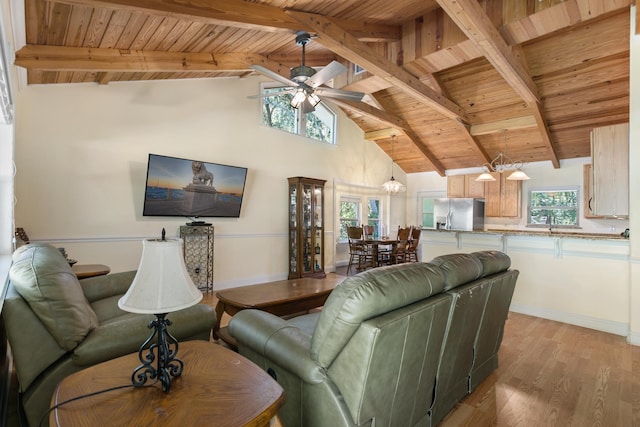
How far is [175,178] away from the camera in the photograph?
4406 mm

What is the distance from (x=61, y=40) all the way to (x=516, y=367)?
195 inches

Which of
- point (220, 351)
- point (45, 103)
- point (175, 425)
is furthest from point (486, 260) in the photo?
point (45, 103)

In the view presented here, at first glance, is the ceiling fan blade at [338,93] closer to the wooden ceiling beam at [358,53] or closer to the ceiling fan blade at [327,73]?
the ceiling fan blade at [327,73]

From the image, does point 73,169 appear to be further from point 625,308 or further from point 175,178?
point 625,308

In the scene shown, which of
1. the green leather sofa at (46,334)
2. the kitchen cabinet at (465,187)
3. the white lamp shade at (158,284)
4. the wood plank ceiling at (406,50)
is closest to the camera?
the white lamp shade at (158,284)

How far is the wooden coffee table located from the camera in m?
2.81

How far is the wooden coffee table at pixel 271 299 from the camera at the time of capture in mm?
2809

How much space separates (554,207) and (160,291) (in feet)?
25.3

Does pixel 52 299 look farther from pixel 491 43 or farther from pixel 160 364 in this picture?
pixel 491 43

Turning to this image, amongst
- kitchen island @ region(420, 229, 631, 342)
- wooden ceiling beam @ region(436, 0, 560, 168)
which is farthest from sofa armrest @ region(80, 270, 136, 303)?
kitchen island @ region(420, 229, 631, 342)

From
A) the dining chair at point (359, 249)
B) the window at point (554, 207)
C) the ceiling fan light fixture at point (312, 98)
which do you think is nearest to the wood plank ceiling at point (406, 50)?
the ceiling fan light fixture at point (312, 98)

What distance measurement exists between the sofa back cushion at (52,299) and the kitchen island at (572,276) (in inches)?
178

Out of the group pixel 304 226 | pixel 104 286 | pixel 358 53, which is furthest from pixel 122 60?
pixel 304 226

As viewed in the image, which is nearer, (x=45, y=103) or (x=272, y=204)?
(x=45, y=103)
